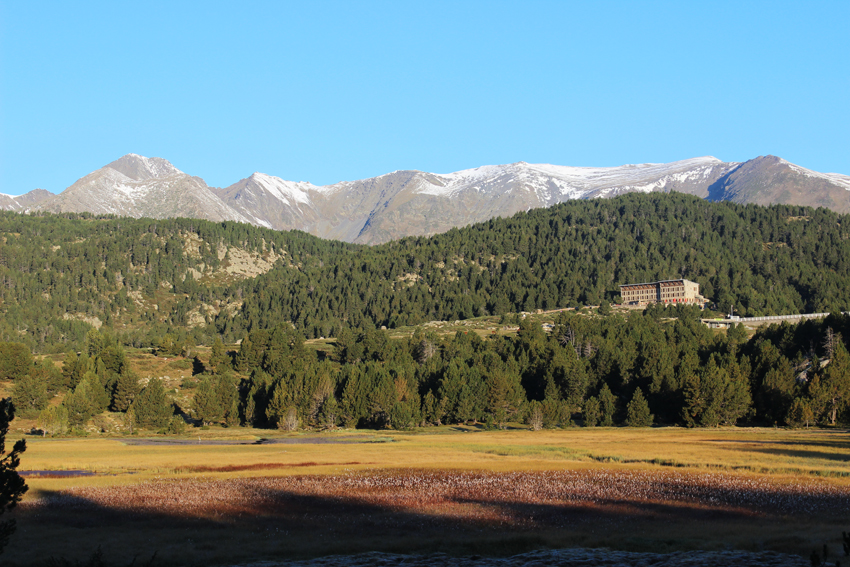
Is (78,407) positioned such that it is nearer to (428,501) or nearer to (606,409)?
(606,409)

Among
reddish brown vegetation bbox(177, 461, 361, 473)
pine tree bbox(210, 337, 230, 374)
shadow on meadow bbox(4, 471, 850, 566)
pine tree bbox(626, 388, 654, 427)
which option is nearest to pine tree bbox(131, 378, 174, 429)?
pine tree bbox(210, 337, 230, 374)

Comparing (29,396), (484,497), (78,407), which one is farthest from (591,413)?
(29,396)

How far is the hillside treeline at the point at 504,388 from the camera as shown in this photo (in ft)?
382

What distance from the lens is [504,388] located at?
431 feet

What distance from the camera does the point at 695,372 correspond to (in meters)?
128

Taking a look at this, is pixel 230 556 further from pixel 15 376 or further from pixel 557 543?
pixel 15 376

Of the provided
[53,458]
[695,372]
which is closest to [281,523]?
[53,458]

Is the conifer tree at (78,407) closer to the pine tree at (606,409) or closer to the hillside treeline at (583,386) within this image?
the hillside treeline at (583,386)

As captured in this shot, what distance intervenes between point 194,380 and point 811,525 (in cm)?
13937

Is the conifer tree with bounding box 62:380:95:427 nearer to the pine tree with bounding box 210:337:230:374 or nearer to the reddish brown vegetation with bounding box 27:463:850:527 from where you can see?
the pine tree with bounding box 210:337:230:374

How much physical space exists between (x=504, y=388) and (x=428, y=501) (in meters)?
90.6

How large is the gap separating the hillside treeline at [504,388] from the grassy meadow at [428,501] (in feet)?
137

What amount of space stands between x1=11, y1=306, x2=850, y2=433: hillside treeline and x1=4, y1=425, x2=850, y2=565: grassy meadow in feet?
137

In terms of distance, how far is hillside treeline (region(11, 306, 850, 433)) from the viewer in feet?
382
